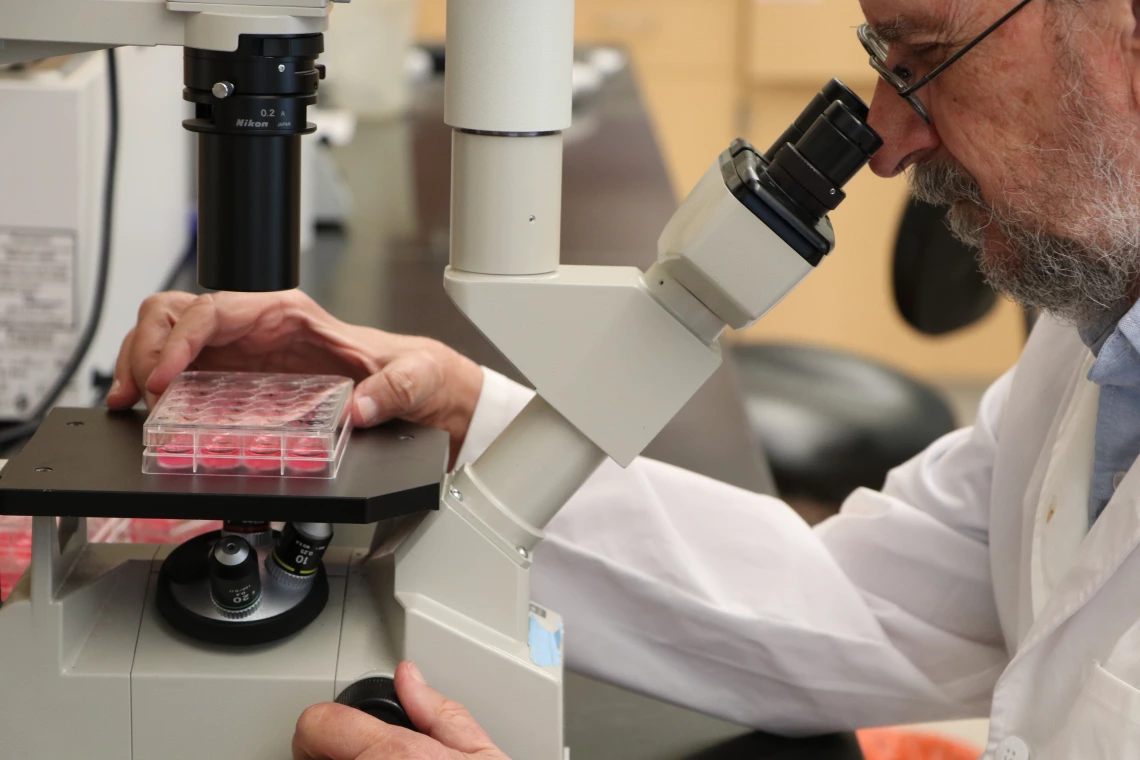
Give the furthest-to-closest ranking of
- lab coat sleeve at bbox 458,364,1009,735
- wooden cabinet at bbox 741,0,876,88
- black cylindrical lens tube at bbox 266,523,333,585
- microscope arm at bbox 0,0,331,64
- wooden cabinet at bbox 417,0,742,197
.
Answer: wooden cabinet at bbox 417,0,742,197, wooden cabinet at bbox 741,0,876,88, lab coat sleeve at bbox 458,364,1009,735, black cylindrical lens tube at bbox 266,523,333,585, microscope arm at bbox 0,0,331,64

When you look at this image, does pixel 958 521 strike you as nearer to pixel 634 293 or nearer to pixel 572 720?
pixel 572 720

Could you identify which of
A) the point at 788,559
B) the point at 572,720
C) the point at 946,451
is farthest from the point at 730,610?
the point at 946,451

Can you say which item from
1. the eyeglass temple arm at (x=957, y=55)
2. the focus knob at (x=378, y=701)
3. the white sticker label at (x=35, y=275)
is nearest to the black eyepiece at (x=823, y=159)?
the eyeglass temple arm at (x=957, y=55)

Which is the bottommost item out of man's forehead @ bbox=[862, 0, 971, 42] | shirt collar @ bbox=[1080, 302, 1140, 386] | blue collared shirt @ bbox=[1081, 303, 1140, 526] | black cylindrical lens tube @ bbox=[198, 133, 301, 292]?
blue collared shirt @ bbox=[1081, 303, 1140, 526]

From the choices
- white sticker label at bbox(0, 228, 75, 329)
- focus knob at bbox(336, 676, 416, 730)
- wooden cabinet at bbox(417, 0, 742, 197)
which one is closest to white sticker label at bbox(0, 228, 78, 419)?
white sticker label at bbox(0, 228, 75, 329)

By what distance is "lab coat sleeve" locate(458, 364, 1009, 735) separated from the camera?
118cm

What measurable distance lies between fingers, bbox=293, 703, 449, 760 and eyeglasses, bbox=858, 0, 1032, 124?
0.64 m

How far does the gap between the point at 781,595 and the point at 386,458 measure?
530 millimetres

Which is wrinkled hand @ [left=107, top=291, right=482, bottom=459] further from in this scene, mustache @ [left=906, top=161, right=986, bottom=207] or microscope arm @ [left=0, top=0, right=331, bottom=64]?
mustache @ [left=906, top=161, right=986, bottom=207]

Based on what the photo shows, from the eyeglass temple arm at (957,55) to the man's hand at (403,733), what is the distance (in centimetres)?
61

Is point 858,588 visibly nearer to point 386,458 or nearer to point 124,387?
point 386,458

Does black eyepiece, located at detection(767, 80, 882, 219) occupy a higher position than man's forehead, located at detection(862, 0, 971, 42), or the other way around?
man's forehead, located at detection(862, 0, 971, 42)

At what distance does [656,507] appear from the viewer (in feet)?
4.05

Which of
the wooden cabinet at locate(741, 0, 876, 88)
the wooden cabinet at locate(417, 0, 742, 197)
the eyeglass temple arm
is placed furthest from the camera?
the wooden cabinet at locate(417, 0, 742, 197)
